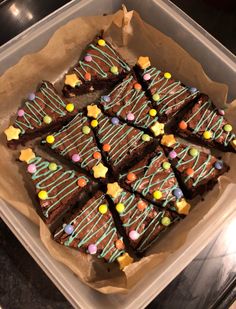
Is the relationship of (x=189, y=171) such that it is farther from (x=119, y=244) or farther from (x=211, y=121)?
(x=119, y=244)

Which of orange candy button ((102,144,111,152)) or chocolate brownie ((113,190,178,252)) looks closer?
chocolate brownie ((113,190,178,252))

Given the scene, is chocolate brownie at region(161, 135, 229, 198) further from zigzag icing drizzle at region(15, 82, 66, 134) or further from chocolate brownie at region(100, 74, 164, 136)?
zigzag icing drizzle at region(15, 82, 66, 134)

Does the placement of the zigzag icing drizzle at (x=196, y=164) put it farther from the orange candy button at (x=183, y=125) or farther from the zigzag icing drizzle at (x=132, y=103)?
the zigzag icing drizzle at (x=132, y=103)

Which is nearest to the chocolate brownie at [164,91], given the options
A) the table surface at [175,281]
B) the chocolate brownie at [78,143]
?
the chocolate brownie at [78,143]

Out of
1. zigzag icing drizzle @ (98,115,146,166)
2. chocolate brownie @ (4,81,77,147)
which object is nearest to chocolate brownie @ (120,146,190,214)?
zigzag icing drizzle @ (98,115,146,166)

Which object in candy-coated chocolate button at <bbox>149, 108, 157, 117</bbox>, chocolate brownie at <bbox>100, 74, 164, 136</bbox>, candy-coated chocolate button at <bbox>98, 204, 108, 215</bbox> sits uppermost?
chocolate brownie at <bbox>100, 74, 164, 136</bbox>

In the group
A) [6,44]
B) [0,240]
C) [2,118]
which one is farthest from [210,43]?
[0,240]
